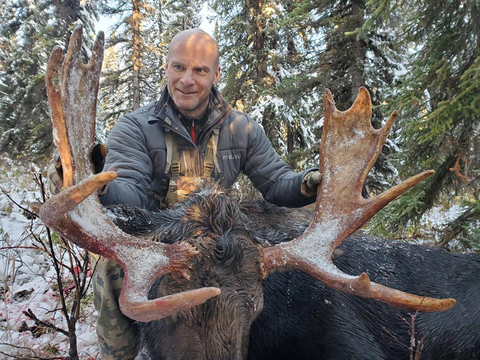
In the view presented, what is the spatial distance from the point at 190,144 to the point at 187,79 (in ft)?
2.49

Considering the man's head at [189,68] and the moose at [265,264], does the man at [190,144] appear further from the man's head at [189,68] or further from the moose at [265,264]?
the moose at [265,264]

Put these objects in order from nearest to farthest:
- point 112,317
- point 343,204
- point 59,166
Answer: point 59,166, point 343,204, point 112,317

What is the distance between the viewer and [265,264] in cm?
253

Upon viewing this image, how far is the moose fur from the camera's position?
2.29 m

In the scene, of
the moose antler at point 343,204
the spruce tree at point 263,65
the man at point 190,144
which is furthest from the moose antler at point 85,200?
the spruce tree at point 263,65

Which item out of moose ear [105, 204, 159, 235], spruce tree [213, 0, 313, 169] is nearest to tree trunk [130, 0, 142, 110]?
spruce tree [213, 0, 313, 169]

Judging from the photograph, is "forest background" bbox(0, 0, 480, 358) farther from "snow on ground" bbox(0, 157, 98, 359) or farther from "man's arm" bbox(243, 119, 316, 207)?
"snow on ground" bbox(0, 157, 98, 359)

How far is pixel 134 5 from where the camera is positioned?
19.0 meters

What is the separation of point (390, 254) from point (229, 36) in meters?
12.4

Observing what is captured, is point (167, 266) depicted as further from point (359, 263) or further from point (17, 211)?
point (17, 211)

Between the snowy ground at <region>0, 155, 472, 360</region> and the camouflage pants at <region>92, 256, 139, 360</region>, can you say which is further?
the snowy ground at <region>0, 155, 472, 360</region>

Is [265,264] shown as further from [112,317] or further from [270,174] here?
[270,174]

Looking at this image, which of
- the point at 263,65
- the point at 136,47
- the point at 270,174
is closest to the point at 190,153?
the point at 270,174

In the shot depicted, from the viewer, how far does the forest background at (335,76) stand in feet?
17.5
